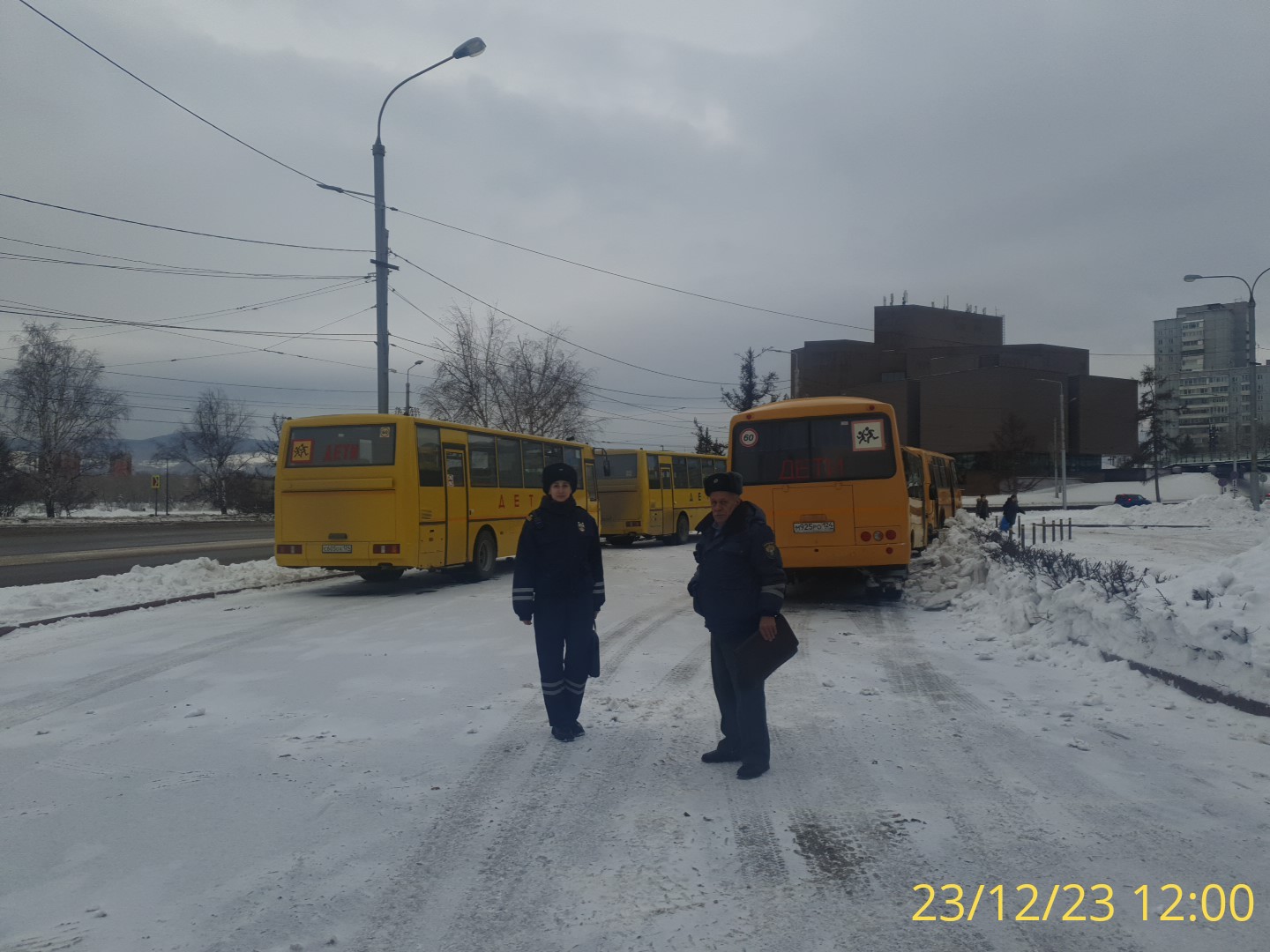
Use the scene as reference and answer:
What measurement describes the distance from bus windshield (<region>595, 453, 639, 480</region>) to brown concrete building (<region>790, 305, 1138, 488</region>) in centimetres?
5738

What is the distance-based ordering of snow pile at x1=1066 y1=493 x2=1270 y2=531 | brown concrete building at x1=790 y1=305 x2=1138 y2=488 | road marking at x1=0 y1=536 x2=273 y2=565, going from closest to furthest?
1. road marking at x1=0 y1=536 x2=273 y2=565
2. snow pile at x1=1066 y1=493 x2=1270 y2=531
3. brown concrete building at x1=790 y1=305 x2=1138 y2=488

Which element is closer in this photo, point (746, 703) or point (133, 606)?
point (746, 703)

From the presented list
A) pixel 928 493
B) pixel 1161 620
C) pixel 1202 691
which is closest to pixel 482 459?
pixel 928 493

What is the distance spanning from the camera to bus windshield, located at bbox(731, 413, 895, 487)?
1307cm

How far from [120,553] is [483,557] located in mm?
12897

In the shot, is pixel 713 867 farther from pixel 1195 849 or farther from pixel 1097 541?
pixel 1097 541

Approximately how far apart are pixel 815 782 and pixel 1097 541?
2249 cm

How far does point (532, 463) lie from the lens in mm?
19453

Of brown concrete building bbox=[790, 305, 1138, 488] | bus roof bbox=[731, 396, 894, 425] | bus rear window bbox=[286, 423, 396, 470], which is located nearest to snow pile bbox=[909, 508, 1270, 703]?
bus roof bbox=[731, 396, 894, 425]

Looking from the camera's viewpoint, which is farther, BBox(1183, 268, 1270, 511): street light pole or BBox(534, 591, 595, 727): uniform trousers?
BBox(1183, 268, 1270, 511): street light pole

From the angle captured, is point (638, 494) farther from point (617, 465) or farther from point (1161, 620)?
point (1161, 620)

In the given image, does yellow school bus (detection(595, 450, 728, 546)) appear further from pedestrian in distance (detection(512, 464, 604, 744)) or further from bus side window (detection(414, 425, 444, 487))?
pedestrian in distance (detection(512, 464, 604, 744))

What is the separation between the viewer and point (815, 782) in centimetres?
509
